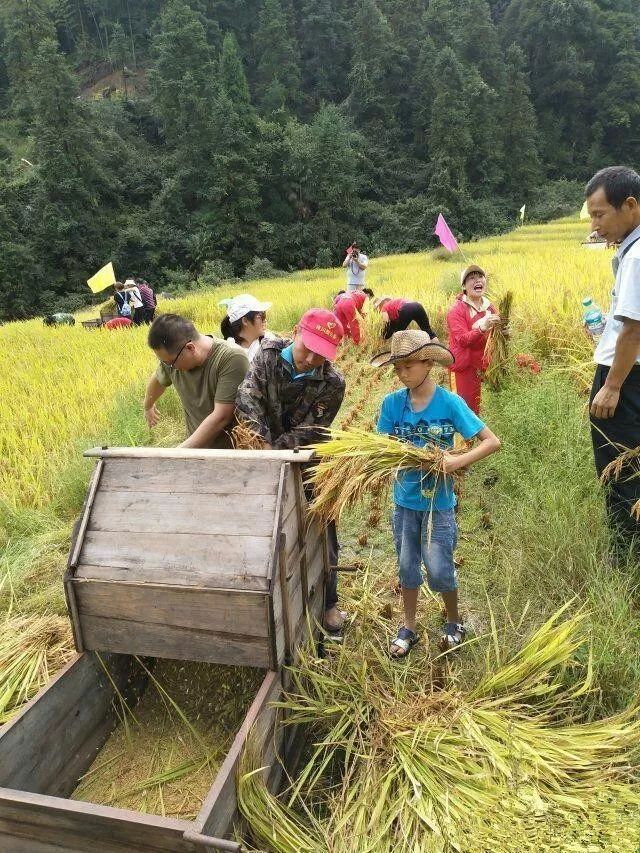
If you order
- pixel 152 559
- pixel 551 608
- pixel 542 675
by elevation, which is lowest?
pixel 551 608

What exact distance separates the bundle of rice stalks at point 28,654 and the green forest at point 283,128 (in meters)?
26.9

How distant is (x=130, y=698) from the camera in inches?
99.6

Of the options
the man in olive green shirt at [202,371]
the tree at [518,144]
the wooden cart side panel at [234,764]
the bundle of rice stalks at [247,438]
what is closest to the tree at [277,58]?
the tree at [518,144]

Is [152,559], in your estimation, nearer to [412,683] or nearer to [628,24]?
[412,683]

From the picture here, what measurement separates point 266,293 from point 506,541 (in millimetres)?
13039

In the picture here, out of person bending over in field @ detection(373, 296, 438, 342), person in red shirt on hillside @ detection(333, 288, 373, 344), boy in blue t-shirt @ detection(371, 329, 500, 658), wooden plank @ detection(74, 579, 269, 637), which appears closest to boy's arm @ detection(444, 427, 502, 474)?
boy in blue t-shirt @ detection(371, 329, 500, 658)

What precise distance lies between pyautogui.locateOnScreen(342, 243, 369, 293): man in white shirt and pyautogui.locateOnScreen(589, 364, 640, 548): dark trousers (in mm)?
7676

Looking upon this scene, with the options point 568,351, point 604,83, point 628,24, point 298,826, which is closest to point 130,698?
point 298,826

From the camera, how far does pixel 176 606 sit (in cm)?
211

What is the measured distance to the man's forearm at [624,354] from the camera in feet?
7.92

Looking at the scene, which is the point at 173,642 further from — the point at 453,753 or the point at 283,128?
the point at 283,128

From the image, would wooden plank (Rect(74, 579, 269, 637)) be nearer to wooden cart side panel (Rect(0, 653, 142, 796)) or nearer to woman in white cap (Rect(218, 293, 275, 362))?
wooden cart side panel (Rect(0, 653, 142, 796))

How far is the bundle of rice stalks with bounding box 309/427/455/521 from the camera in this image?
7.50 feet

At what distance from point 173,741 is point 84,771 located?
36cm
